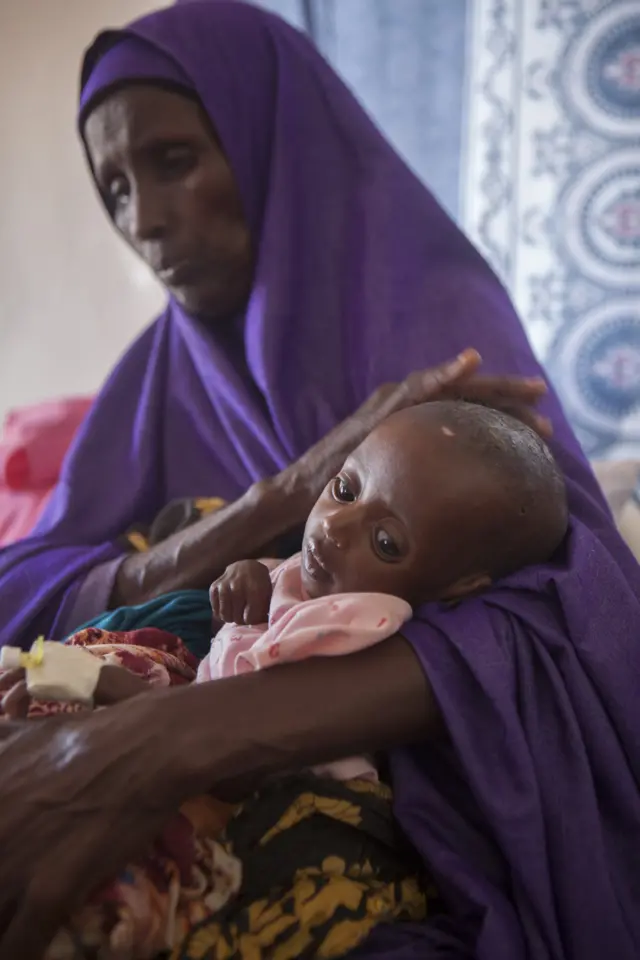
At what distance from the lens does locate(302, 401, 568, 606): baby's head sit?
79cm

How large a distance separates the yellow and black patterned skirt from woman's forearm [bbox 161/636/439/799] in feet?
0.10

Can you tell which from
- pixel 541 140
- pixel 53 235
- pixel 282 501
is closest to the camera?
pixel 282 501

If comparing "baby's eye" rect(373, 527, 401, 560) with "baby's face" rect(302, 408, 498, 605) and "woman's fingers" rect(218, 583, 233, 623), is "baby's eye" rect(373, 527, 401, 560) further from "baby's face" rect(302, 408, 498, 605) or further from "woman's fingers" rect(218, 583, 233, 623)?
"woman's fingers" rect(218, 583, 233, 623)

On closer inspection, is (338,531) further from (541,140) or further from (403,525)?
(541,140)

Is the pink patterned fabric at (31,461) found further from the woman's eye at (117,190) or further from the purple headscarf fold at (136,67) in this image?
the purple headscarf fold at (136,67)

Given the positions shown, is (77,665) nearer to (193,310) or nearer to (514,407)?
(514,407)

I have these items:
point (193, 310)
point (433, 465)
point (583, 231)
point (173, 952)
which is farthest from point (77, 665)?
point (583, 231)

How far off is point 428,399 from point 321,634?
13.4 inches

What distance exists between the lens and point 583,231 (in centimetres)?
191

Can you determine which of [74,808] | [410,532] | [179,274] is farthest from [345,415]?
[74,808]

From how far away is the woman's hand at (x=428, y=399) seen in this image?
0.95 m

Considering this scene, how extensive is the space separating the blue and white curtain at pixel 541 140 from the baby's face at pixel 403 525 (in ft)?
4.15

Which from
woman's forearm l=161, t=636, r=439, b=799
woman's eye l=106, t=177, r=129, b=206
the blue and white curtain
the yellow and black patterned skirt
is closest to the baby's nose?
woman's forearm l=161, t=636, r=439, b=799

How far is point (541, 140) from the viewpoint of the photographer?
1.92 m
